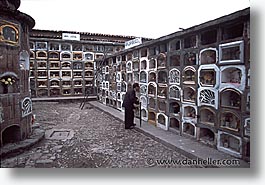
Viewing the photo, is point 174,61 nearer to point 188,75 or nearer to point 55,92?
point 188,75

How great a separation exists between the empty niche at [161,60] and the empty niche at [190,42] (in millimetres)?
410

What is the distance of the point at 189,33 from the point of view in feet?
8.03

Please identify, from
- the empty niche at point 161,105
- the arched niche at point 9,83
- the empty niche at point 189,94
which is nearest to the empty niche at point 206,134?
the empty niche at point 189,94

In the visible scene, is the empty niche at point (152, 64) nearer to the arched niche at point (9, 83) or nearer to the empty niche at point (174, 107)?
the empty niche at point (174, 107)

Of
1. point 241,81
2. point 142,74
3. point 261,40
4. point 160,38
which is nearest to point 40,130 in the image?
point 142,74

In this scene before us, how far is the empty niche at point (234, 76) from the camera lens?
1.88m

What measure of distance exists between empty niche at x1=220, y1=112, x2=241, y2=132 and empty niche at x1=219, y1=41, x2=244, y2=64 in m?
0.51

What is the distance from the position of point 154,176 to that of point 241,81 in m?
1.14

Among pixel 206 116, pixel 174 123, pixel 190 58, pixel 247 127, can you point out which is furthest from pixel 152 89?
pixel 247 127

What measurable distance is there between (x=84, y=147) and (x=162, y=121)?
1290 mm

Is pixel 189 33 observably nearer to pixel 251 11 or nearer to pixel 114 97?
pixel 251 11

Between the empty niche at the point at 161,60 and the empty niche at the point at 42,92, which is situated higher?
the empty niche at the point at 161,60

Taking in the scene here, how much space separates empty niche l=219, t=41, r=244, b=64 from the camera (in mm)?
1875

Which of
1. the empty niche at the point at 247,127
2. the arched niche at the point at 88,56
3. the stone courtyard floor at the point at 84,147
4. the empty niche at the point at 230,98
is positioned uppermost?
the arched niche at the point at 88,56
